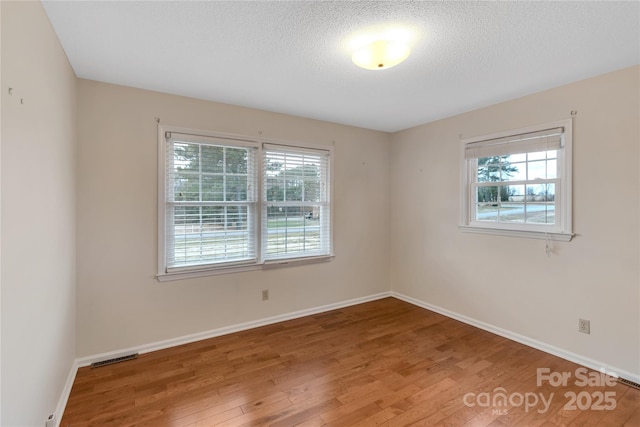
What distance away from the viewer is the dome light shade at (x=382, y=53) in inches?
77.4

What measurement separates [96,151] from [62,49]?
2.68ft

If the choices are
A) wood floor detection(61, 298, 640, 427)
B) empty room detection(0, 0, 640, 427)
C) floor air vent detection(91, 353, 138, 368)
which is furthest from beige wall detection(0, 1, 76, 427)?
wood floor detection(61, 298, 640, 427)

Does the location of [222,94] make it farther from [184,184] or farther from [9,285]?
[9,285]

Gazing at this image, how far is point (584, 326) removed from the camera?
2650mm

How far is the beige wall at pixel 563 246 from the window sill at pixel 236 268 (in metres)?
A: 1.50

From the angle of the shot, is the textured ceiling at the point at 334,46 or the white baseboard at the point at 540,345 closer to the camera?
the textured ceiling at the point at 334,46

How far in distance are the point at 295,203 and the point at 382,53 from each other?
2.08m

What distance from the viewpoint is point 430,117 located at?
3.76 metres

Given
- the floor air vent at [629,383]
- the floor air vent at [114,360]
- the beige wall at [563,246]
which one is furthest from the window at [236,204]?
the floor air vent at [629,383]

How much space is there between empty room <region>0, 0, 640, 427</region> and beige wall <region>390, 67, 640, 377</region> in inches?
0.7

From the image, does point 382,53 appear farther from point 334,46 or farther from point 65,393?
point 65,393

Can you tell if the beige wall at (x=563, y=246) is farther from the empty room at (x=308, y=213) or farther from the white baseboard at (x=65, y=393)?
the white baseboard at (x=65, y=393)

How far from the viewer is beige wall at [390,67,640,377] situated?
241cm

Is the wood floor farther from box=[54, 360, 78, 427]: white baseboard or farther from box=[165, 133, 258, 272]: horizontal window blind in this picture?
box=[165, 133, 258, 272]: horizontal window blind
